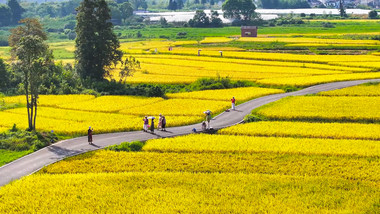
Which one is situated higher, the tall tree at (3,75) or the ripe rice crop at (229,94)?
the tall tree at (3,75)

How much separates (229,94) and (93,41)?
21372 mm

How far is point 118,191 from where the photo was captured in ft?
91.5

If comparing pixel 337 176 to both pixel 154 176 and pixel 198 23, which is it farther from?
pixel 198 23

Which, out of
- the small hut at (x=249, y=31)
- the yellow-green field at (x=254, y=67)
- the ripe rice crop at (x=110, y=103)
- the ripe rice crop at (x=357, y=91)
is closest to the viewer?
the ripe rice crop at (x=110, y=103)

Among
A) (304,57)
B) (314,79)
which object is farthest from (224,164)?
(304,57)

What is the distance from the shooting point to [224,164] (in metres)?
32.5

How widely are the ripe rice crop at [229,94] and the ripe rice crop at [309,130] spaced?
12.4 m

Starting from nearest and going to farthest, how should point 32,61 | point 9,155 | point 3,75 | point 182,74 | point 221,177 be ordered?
1. point 221,177
2. point 9,155
3. point 32,61
4. point 3,75
5. point 182,74

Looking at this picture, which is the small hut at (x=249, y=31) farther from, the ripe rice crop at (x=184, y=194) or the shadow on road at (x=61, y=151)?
the ripe rice crop at (x=184, y=194)

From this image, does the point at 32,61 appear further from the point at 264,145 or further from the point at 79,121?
the point at 264,145

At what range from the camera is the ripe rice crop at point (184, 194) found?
83.8ft

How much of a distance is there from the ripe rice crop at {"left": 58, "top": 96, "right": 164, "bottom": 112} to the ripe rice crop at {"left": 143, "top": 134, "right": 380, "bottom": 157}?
50.5ft

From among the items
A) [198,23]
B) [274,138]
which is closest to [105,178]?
[274,138]

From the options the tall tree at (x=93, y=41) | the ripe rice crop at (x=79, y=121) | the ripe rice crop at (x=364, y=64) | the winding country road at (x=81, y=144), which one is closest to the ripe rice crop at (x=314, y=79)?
the ripe rice crop at (x=364, y=64)
